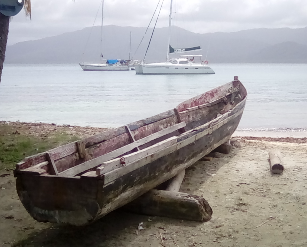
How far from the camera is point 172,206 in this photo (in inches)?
186

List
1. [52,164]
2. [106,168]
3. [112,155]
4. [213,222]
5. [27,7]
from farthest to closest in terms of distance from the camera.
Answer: [27,7], [112,155], [213,222], [52,164], [106,168]

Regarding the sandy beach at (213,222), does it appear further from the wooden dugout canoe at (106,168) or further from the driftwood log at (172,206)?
the wooden dugout canoe at (106,168)

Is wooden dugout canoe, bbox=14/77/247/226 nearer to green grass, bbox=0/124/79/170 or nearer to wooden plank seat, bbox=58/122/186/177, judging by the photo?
wooden plank seat, bbox=58/122/186/177

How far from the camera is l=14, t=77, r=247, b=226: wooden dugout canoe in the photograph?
3795 millimetres

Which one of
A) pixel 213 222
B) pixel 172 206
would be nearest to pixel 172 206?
pixel 172 206

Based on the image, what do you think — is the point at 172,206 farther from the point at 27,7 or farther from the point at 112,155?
the point at 27,7

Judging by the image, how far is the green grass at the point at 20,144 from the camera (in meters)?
7.29

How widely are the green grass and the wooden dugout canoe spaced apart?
8.24ft

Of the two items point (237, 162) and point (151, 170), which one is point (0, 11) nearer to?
point (151, 170)

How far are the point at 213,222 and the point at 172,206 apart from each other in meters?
0.53

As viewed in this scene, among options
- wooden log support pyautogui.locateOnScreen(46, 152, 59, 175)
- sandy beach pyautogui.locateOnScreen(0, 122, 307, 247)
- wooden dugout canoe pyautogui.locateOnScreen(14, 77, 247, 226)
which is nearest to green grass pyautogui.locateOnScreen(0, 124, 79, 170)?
sandy beach pyautogui.locateOnScreen(0, 122, 307, 247)

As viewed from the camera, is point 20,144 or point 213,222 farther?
point 20,144

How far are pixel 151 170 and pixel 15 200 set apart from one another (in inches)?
83.4

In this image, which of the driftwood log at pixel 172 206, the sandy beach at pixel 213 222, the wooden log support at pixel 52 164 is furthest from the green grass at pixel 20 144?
the driftwood log at pixel 172 206
